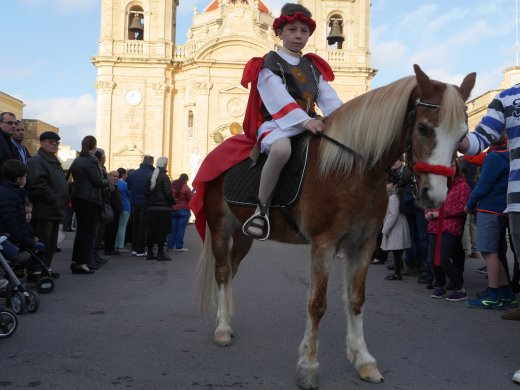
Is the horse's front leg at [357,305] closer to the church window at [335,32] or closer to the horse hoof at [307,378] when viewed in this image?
the horse hoof at [307,378]

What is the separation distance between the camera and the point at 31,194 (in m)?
6.73

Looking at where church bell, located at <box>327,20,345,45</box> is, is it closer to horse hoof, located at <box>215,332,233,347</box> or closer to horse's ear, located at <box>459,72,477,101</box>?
horse hoof, located at <box>215,332,233,347</box>

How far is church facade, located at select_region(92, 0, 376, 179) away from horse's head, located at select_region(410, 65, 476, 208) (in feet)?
102

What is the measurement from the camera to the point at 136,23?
115 ft

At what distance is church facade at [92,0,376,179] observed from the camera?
1356 inches

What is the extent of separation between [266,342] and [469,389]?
1646 mm

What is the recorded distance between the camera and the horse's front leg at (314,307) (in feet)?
10.5

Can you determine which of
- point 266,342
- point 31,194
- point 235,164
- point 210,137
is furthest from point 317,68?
→ point 210,137

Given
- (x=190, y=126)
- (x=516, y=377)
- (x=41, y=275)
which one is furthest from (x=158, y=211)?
(x=190, y=126)

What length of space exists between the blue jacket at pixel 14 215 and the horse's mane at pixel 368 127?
3879 millimetres

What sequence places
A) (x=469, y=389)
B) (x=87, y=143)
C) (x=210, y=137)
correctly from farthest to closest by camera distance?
(x=210, y=137) < (x=87, y=143) < (x=469, y=389)

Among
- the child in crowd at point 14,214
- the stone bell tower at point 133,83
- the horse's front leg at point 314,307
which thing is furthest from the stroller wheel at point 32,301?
the stone bell tower at point 133,83

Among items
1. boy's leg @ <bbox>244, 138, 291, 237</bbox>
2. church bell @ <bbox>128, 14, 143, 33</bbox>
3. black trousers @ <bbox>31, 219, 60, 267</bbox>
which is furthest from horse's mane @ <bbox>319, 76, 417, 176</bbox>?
church bell @ <bbox>128, 14, 143, 33</bbox>

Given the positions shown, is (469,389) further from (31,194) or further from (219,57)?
(219,57)
